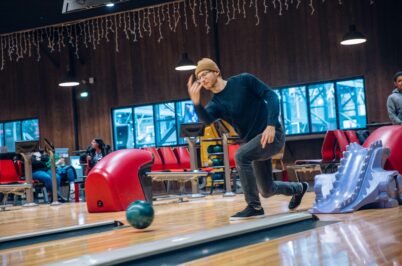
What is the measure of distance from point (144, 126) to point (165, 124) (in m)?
0.59

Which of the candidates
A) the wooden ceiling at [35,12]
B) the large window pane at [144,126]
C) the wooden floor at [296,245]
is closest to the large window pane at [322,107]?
the wooden ceiling at [35,12]

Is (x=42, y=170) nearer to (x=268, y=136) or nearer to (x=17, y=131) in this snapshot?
(x=17, y=131)

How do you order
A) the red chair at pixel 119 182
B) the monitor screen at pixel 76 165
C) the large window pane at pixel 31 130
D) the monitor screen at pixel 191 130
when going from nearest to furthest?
the red chair at pixel 119 182, the monitor screen at pixel 191 130, the monitor screen at pixel 76 165, the large window pane at pixel 31 130

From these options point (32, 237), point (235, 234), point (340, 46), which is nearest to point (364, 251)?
point (235, 234)

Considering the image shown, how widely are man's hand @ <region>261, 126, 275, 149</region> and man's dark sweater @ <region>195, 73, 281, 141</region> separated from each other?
0.12 metres

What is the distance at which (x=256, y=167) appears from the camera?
4824 mm

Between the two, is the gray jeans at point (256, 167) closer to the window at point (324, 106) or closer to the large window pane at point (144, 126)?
the window at point (324, 106)

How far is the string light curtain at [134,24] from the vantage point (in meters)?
13.7

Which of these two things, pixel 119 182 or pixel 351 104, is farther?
pixel 351 104

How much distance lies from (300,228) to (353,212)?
1.08m

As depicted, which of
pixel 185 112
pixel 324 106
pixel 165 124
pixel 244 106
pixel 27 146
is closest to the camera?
pixel 244 106

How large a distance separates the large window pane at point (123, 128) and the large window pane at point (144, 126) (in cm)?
16

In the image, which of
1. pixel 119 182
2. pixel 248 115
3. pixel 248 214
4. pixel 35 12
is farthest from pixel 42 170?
pixel 248 115

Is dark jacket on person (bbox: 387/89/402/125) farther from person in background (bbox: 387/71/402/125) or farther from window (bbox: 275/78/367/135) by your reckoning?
window (bbox: 275/78/367/135)
